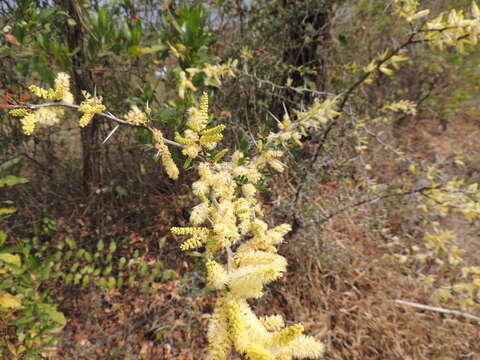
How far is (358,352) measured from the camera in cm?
201

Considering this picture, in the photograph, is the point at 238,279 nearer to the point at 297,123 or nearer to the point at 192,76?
the point at 297,123

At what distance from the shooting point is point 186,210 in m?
2.59

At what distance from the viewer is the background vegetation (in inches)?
68.5

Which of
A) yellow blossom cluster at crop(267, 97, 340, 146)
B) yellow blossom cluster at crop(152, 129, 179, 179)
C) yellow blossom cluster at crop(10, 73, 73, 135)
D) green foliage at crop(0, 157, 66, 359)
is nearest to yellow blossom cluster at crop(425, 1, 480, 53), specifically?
yellow blossom cluster at crop(267, 97, 340, 146)

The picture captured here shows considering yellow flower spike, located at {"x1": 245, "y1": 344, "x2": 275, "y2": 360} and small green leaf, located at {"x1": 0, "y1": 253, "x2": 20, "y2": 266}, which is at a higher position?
yellow flower spike, located at {"x1": 245, "y1": 344, "x2": 275, "y2": 360}

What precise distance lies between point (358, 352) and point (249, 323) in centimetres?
190

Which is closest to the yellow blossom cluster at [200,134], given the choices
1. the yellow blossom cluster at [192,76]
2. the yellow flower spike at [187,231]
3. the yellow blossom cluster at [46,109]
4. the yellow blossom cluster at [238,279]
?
the yellow blossom cluster at [238,279]

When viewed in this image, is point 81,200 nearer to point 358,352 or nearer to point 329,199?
point 329,199

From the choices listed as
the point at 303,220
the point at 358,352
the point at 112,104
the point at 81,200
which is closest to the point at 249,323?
the point at 303,220

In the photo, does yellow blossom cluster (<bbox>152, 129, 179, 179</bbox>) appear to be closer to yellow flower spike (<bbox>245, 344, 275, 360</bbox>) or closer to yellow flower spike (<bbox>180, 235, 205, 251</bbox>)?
yellow flower spike (<bbox>180, 235, 205, 251</bbox>)

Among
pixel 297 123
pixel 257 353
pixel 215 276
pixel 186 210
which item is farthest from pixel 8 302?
pixel 297 123

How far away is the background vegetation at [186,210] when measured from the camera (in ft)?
5.71

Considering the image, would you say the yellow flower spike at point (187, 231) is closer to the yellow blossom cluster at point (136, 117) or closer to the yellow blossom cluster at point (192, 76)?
the yellow blossom cluster at point (136, 117)

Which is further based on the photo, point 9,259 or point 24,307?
point 24,307
